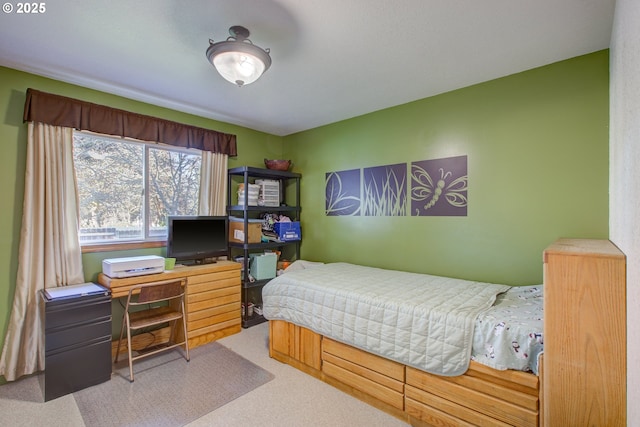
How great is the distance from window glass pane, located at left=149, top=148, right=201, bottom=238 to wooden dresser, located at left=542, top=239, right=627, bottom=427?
3382mm

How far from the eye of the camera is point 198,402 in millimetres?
2135

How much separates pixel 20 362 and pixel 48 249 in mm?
913

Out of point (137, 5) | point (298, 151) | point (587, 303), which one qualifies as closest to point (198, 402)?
point (587, 303)

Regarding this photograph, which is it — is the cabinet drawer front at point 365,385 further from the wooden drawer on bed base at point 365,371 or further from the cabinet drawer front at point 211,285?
the cabinet drawer front at point 211,285

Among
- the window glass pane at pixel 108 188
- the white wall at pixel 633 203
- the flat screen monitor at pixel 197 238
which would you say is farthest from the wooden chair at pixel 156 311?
the white wall at pixel 633 203

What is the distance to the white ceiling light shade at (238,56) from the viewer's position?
1.81m

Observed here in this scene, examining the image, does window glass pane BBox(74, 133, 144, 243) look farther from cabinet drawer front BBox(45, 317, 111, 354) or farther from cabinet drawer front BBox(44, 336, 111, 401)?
cabinet drawer front BBox(44, 336, 111, 401)

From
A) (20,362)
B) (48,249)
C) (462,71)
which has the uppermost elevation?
(462,71)

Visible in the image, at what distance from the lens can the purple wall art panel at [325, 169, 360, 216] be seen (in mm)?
3574

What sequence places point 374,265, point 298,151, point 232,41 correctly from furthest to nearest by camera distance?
point 298,151, point 374,265, point 232,41

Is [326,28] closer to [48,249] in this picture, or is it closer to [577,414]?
[577,414]

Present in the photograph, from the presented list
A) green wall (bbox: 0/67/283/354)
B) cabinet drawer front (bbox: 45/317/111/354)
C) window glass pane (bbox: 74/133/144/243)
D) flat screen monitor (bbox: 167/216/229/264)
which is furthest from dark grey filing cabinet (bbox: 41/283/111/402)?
flat screen monitor (bbox: 167/216/229/264)

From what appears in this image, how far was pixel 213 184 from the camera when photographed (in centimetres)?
361

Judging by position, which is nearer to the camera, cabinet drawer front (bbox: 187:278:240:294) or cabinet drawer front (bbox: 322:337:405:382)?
cabinet drawer front (bbox: 322:337:405:382)
